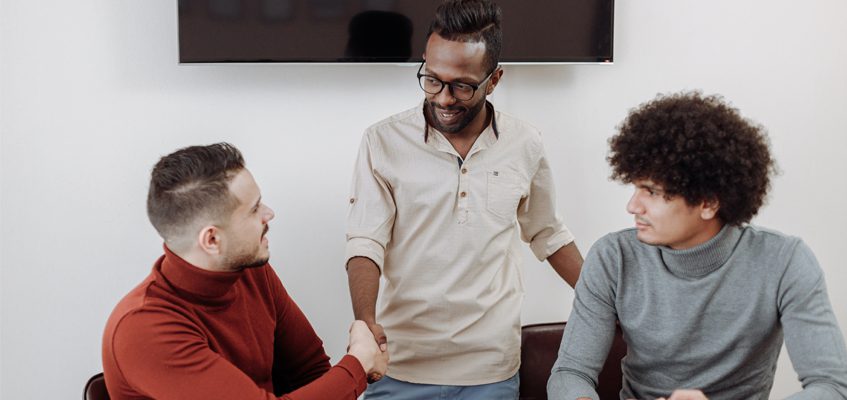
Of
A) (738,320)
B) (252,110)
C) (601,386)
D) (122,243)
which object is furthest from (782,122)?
(122,243)

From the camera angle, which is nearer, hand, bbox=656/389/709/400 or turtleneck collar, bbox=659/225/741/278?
hand, bbox=656/389/709/400

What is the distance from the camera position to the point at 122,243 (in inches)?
102

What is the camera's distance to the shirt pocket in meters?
2.23

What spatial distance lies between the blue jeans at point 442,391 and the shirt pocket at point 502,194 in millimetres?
417

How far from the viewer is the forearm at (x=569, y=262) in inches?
93.6

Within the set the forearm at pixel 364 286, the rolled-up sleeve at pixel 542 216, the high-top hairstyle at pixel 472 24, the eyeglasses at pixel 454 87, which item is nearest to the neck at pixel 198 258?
the forearm at pixel 364 286

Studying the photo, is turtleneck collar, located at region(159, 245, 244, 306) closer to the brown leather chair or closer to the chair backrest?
the chair backrest

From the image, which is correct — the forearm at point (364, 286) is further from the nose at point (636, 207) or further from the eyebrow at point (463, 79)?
the nose at point (636, 207)

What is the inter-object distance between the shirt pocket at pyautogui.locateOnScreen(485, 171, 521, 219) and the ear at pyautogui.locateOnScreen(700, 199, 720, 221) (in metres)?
0.60

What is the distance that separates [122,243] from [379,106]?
82cm

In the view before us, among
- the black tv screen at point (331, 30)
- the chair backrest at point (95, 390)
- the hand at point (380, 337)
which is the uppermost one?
the black tv screen at point (331, 30)

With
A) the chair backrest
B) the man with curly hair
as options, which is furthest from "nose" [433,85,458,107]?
the chair backrest

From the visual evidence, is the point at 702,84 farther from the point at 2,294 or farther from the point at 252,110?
the point at 2,294

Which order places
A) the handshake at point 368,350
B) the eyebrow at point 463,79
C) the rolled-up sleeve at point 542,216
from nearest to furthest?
the handshake at point 368,350, the eyebrow at point 463,79, the rolled-up sleeve at point 542,216
